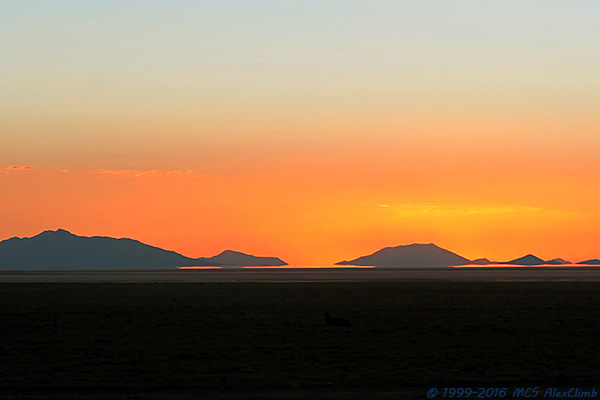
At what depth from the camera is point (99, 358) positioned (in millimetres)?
23703

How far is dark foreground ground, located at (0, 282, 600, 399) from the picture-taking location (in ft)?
60.3

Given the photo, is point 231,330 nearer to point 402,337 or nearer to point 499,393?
point 402,337

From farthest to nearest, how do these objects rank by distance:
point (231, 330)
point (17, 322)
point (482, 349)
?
point (17, 322) < point (231, 330) < point (482, 349)

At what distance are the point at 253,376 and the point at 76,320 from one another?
20.2m

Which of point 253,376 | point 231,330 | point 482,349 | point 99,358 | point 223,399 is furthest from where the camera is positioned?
point 231,330

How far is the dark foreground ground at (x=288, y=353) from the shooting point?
18.4 meters

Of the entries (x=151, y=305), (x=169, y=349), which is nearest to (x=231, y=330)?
(x=169, y=349)

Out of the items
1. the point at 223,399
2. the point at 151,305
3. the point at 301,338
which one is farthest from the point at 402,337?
the point at 151,305

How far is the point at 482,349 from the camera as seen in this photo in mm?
25469

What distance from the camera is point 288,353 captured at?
24.6 meters

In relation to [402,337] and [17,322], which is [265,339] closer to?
[402,337]

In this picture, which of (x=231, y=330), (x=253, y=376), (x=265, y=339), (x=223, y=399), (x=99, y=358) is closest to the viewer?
(x=223, y=399)

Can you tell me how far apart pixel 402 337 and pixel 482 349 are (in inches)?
169

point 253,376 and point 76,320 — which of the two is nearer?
point 253,376
